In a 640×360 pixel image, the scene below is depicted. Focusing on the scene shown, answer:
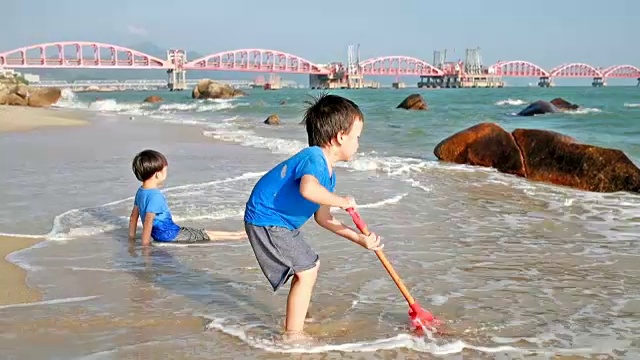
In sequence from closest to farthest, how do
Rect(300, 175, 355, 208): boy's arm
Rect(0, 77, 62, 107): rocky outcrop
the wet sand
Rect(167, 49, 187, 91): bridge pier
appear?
1. Rect(300, 175, 355, 208): boy's arm
2. the wet sand
3. Rect(0, 77, 62, 107): rocky outcrop
4. Rect(167, 49, 187, 91): bridge pier

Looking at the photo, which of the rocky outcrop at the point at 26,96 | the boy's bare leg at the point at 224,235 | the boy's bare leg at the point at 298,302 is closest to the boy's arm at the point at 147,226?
the boy's bare leg at the point at 224,235

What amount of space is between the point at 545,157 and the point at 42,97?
36.0 meters

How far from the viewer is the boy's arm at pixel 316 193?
2.88 meters

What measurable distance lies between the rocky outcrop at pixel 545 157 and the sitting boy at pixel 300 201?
606 cm

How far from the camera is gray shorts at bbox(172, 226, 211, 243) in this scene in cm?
523

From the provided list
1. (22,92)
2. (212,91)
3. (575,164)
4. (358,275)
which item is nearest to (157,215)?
(358,275)

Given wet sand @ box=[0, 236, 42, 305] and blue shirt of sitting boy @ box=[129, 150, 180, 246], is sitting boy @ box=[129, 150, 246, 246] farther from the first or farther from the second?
wet sand @ box=[0, 236, 42, 305]

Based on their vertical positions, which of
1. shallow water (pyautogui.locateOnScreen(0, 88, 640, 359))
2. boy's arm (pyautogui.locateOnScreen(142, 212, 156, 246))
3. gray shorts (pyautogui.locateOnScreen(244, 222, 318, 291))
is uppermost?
gray shorts (pyautogui.locateOnScreen(244, 222, 318, 291))

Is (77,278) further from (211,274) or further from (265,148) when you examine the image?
(265,148)

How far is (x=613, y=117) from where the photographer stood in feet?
76.3

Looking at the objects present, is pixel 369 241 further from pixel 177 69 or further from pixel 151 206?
pixel 177 69

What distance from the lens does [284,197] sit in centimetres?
312

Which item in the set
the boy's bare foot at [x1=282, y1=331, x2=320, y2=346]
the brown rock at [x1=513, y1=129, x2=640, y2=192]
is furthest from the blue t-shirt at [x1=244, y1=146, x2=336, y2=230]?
the brown rock at [x1=513, y1=129, x2=640, y2=192]

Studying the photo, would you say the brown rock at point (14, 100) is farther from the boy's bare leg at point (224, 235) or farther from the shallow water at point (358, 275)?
the boy's bare leg at point (224, 235)
